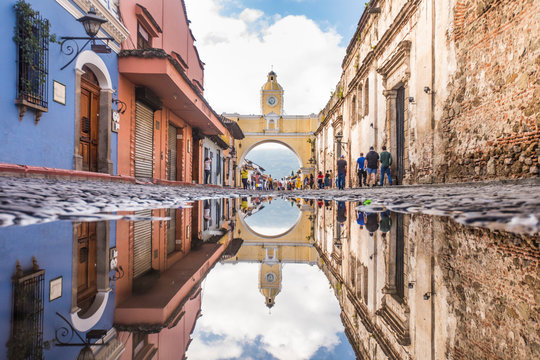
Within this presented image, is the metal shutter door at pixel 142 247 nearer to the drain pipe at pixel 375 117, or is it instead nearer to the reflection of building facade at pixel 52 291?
the reflection of building facade at pixel 52 291

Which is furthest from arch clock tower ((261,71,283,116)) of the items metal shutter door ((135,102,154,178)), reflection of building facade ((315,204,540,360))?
reflection of building facade ((315,204,540,360))

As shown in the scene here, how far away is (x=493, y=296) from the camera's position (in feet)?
3.01

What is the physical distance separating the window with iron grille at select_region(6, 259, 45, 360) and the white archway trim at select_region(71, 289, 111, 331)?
0.20 ft

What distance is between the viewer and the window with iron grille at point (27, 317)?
558mm

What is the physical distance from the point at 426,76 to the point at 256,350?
404 inches

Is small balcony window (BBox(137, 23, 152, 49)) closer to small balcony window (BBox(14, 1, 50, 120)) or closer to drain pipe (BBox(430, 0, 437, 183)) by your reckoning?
small balcony window (BBox(14, 1, 50, 120))

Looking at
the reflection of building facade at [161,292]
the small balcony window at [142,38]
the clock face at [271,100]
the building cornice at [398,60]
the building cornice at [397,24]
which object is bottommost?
the reflection of building facade at [161,292]

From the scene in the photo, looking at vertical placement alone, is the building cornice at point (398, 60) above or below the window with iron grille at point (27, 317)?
above

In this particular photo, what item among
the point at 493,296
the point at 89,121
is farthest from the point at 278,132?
the point at 493,296

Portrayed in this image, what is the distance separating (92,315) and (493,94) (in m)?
7.53

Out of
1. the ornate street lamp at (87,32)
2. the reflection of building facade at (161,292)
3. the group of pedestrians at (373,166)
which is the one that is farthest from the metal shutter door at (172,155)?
the reflection of building facade at (161,292)

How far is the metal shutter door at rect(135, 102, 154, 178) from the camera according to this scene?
1054 centimetres

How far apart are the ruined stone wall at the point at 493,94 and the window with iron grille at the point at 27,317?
6353 mm

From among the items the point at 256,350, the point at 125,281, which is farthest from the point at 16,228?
the point at 256,350
